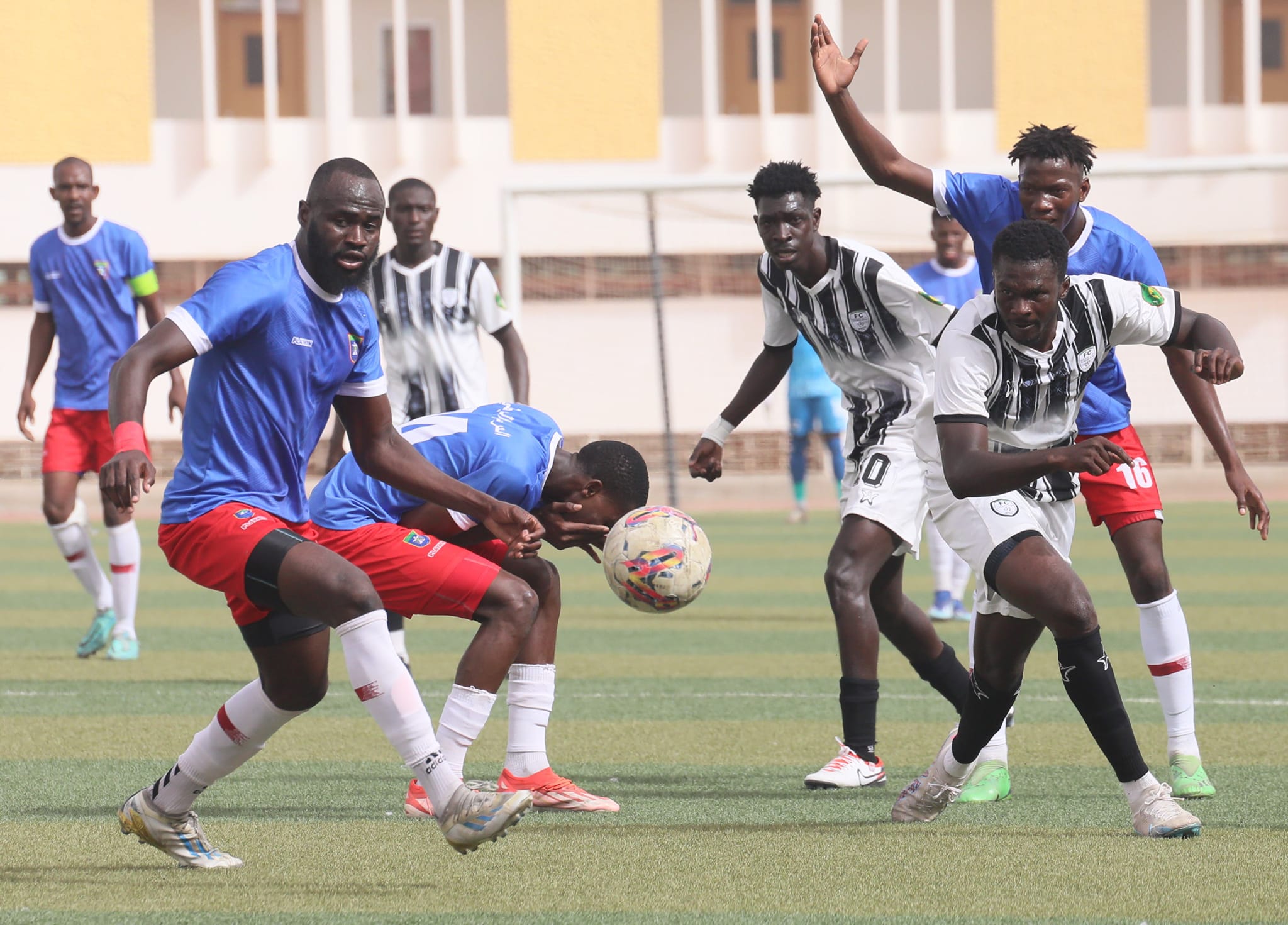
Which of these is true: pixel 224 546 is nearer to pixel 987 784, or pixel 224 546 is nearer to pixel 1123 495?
pixel 987 784

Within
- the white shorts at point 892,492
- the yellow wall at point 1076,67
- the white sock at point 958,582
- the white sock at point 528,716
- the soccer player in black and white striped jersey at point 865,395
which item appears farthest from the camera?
the yellow wall at point 1076,67

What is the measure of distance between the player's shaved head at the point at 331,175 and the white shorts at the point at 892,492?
7.97ft

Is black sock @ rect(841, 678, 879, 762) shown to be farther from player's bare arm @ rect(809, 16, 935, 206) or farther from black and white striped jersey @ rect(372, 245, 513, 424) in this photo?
black and white striped jersey @ rect(372, 245, 513, 424)

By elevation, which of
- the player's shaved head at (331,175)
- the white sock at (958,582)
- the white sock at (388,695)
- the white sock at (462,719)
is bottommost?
the white sock at (958,582)

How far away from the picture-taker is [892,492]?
6582 mm

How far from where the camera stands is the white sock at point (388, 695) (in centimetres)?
460

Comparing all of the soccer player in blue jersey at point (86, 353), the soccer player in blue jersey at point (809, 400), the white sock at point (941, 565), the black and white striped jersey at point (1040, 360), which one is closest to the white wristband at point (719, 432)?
the black and white striped jersey at point (1040, 360)

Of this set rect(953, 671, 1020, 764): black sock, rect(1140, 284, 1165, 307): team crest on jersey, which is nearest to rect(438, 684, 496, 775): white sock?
rect(953, 671, 1020, 764): black sock

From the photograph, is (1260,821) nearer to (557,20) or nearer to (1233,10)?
(557,20)

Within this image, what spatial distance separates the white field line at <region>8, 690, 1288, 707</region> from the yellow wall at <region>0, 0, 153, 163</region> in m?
19.9

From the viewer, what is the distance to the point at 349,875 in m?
4.80

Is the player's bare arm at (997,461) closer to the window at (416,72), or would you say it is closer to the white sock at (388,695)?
the white sock at (388,695)

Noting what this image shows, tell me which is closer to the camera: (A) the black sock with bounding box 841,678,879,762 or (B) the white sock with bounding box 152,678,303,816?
(B) the white sock with bounding box 152,678,303,816

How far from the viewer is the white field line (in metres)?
8.35
